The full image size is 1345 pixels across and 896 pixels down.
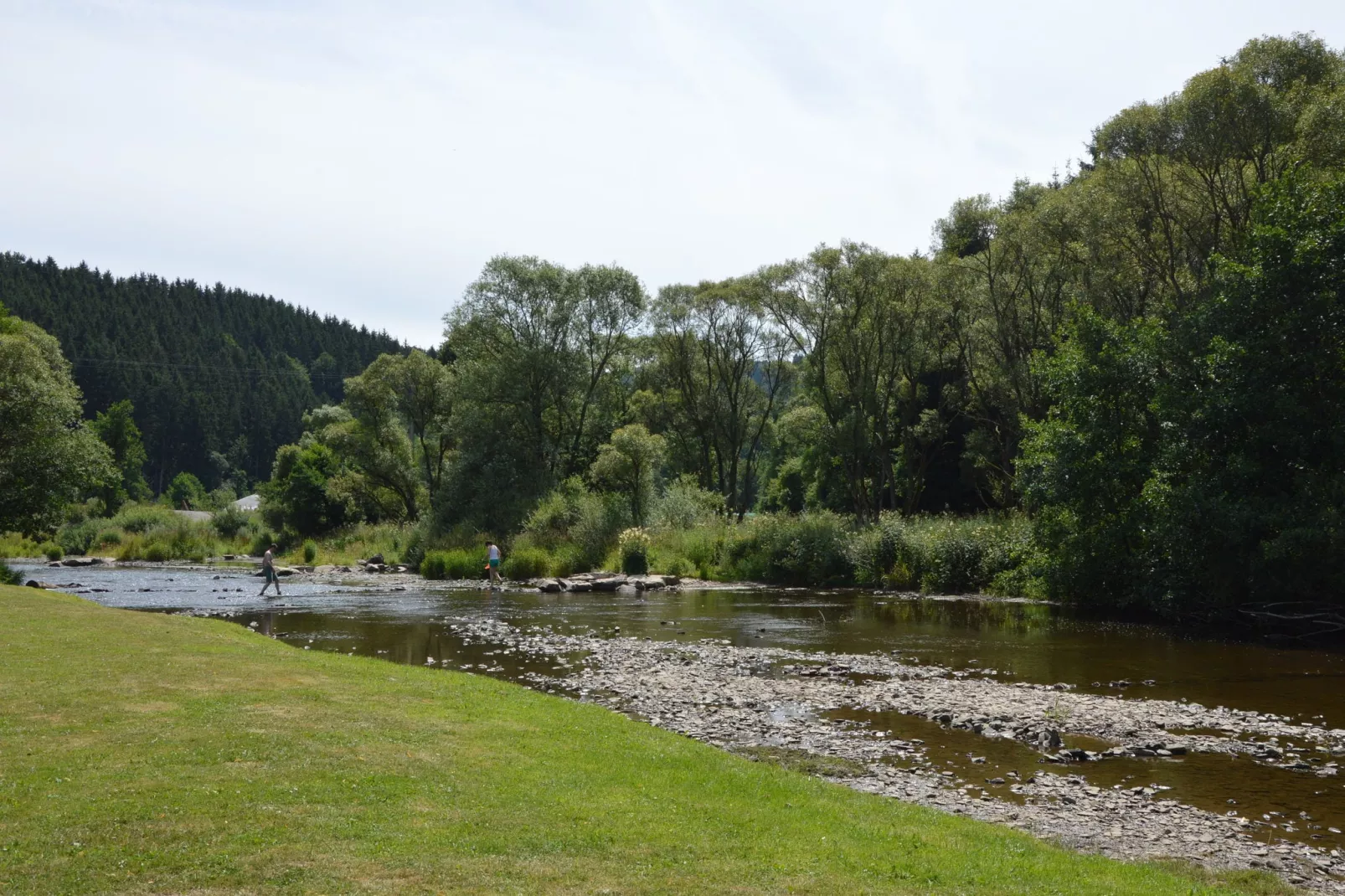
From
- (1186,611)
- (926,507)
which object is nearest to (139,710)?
(1186,611)

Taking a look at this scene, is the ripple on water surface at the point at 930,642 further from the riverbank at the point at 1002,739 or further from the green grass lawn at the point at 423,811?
the green grass lawn at the point at 423,811

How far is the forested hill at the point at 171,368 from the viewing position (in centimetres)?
15050

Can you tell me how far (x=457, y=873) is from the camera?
7477mm

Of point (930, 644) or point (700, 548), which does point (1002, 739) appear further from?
point (700, 548)

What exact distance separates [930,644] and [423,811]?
20141 mm

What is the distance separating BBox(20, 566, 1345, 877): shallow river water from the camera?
517 inches

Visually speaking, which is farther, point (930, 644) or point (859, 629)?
point (859, 629)

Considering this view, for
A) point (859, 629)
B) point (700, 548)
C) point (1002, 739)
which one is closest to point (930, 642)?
point (859, 629)

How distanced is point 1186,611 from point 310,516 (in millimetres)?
70343

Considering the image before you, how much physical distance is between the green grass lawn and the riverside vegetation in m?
22.7

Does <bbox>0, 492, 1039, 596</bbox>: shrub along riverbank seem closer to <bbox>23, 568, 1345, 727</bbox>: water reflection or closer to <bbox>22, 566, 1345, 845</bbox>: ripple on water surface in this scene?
<bbox>23, 568, 1345, 727</bbox>: water reflection

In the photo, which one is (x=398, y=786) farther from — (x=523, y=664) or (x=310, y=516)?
(x=310, y=516)

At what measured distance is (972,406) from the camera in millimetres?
60531

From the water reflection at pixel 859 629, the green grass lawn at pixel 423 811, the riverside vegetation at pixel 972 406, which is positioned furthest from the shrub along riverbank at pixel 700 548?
the green grass lawn at pixel 423 811
